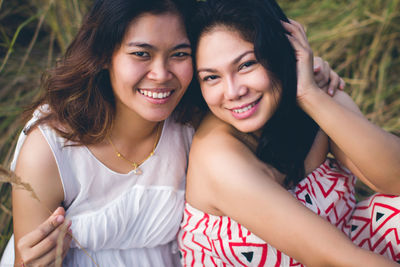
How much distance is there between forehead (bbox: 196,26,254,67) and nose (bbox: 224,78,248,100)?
103mm

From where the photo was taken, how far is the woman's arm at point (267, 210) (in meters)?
1.57

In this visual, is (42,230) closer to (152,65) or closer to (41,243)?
Answer: (41,243)

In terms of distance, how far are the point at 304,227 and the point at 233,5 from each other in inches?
41.6

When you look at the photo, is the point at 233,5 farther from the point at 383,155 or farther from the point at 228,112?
the point at 383,155

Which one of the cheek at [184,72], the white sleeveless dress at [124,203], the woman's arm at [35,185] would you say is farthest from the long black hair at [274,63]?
the woman's arm at [35,185]

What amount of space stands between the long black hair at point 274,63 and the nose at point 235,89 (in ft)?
0.46

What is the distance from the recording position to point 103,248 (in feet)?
6.46

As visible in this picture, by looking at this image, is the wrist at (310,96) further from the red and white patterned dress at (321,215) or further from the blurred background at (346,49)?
the blurred background at (346,49)

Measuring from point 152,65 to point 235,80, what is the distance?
1.33 ft

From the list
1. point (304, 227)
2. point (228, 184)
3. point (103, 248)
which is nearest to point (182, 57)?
point (228, 184)

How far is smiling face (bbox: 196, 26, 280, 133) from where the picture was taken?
5.55 ft

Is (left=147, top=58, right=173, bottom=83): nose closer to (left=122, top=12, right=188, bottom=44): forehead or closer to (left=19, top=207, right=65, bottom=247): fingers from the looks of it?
(left=122, top=12, right=188, bottom=44): forehead

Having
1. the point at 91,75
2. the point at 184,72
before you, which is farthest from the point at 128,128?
the point at 184,72

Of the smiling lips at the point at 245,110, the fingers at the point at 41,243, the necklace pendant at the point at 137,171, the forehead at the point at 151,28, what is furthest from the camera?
the necklace pendant at the point at 137,171
